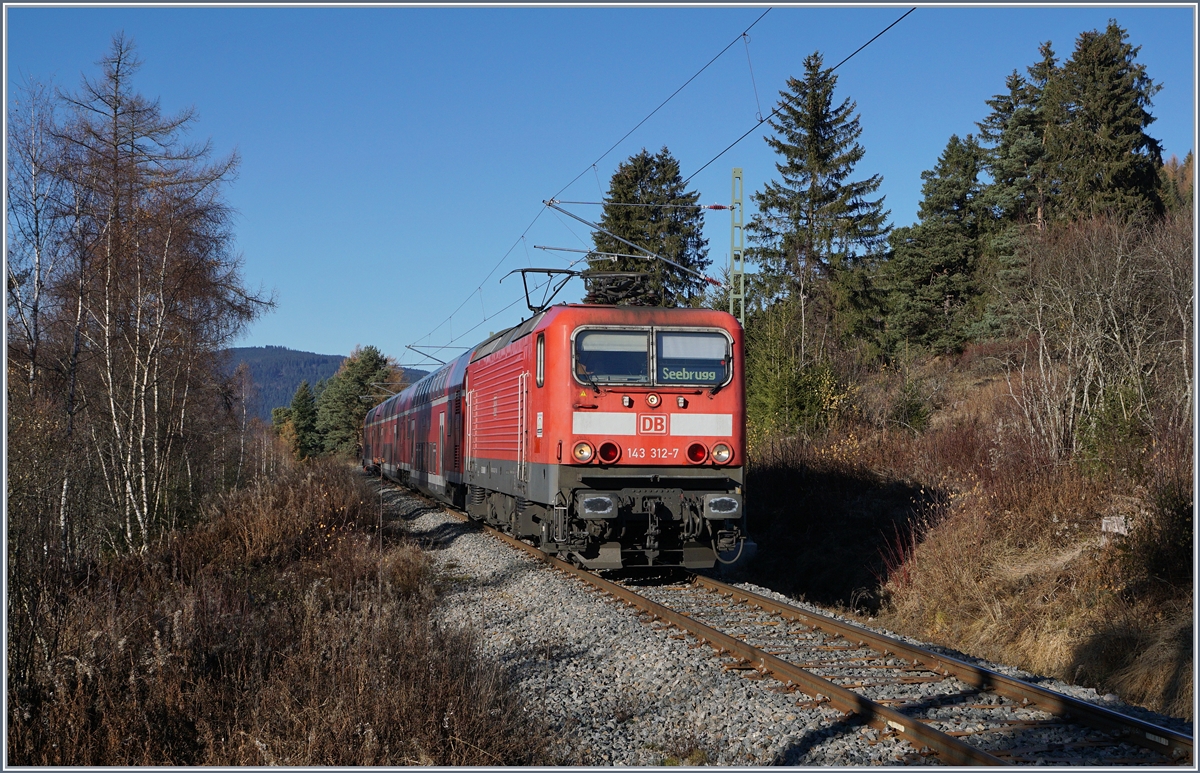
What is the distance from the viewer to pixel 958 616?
34.8ft

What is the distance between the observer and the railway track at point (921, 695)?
5.38 m

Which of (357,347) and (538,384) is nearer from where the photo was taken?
(538,384)

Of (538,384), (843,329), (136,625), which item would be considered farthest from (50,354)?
(843,329)

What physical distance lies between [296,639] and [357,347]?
109 metres

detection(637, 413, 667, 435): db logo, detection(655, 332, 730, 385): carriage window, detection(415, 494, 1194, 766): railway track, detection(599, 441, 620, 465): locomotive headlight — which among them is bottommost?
detection(415, 494, 1194, 766): railway track

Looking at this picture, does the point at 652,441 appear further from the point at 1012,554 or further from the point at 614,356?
the point at 1012,554

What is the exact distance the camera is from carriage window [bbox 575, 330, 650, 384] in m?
10.9

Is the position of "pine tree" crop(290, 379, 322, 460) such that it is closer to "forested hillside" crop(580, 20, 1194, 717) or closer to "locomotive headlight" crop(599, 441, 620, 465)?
"forested hillside" crop(580, 20, 1194, 717)

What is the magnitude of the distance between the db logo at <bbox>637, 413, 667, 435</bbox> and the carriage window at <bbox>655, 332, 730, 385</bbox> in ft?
1.42

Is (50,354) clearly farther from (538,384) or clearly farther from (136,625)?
(136,625)

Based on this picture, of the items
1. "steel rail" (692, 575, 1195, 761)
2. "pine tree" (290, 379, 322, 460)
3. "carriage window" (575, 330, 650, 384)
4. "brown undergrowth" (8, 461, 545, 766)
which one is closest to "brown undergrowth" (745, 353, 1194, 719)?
"steel rail" (692, 575, 1195, 761)

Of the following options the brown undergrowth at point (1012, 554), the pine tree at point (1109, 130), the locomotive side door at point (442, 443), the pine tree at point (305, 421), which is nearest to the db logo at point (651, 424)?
the brown undergrowth at point (1012, 554)

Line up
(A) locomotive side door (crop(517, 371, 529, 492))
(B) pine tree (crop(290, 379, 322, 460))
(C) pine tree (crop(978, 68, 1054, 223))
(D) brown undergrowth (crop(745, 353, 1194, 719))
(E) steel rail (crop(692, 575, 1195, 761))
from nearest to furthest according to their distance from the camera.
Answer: (E) steel rail (crop(692, 575, 1195, 761)), (D) brown undergrowth (crop(745, 353, 1194, 719)), (A) locomotive side door (crop(517, 371, 529, 492)), (C) pine tree (crop(978, 68, 1054, 223)), (B) pine tree (crop(290, 379, 322, 460))

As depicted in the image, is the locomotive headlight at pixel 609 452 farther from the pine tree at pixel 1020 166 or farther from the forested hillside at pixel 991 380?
the pine tree at pixel 1020 166
